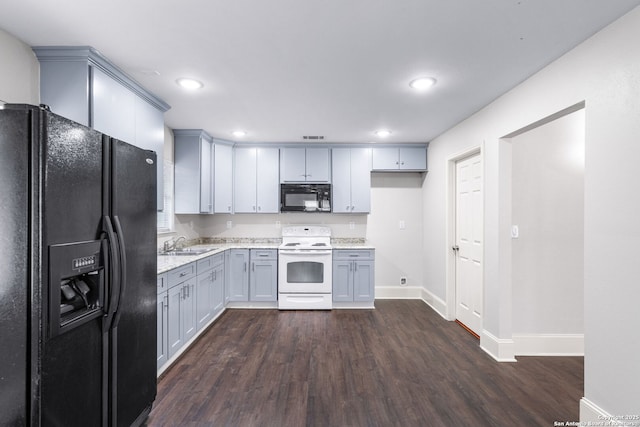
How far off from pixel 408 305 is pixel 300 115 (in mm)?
3118

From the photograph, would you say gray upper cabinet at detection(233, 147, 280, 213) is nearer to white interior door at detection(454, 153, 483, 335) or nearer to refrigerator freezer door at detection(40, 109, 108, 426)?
white interior door at detection(454, 153, 483, 335)

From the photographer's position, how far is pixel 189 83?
8.21ft

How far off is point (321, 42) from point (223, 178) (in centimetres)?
297

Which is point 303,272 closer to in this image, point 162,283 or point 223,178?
point 223,178

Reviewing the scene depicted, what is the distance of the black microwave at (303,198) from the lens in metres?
4.57

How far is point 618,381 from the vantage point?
1690 millimetres

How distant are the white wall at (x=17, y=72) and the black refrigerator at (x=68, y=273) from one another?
2.92ft

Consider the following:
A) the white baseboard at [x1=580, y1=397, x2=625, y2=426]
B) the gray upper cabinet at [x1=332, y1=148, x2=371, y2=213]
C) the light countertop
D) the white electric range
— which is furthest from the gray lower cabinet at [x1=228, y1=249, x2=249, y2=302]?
the white baseboard at [x1=580, y1=397, x2=625, y2=426]

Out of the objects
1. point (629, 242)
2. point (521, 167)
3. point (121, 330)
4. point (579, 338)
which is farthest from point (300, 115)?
point (579, 338)

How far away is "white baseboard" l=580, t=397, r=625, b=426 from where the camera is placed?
1730 mm

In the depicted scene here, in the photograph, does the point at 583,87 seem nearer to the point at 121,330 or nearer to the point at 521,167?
the point at 521,167

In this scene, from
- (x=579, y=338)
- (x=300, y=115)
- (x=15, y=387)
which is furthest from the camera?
(x=300, y=115)

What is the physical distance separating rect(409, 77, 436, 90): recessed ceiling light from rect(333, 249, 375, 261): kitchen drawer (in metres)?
2.37

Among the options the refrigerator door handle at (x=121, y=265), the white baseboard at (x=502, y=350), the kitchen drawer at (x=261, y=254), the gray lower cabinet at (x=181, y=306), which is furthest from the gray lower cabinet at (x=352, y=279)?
the refrigerator door handle at (x=121, y=265)
